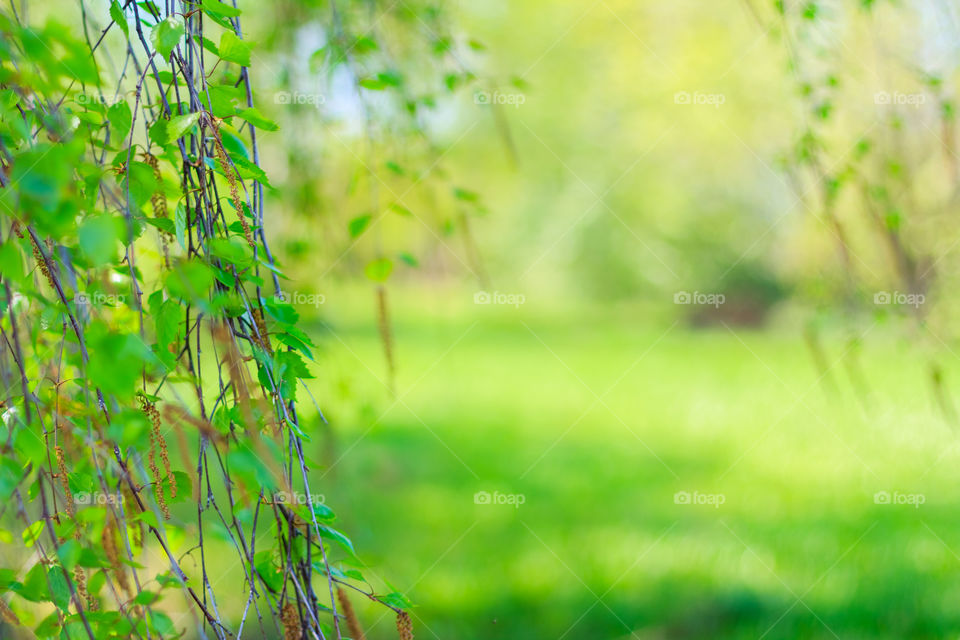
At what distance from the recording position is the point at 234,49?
3.09ft

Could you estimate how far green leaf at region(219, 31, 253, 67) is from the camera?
935 millimetres

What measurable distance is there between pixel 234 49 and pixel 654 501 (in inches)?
123

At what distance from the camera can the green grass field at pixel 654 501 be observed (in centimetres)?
251

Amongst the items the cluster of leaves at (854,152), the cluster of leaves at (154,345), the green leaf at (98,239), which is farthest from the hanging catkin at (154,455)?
the cluster of leaves at (854,152)

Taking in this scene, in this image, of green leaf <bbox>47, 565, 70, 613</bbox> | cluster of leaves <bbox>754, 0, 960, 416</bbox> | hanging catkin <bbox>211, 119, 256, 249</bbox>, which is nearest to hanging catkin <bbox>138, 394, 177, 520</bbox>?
Result: green leaf <bbox>47, 565, 70, 613</bbox>

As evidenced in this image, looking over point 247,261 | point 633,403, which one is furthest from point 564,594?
point 633,403

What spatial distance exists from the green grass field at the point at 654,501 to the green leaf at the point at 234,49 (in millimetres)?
719

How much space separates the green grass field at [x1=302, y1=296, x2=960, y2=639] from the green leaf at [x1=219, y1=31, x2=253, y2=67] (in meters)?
0.72

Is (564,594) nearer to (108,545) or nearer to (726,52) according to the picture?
(108,545)

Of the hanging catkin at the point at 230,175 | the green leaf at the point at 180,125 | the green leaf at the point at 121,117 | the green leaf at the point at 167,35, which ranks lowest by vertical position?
the hanging catkin at the point at 230,175

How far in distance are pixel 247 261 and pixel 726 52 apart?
390 inches

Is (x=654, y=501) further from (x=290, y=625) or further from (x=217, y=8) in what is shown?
(x=217, y=8)

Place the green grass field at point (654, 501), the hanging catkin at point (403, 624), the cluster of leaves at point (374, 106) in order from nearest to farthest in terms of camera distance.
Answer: the hanging catkin at point (403, 624) < the cluster of leaves at point (374, 106) < the green grass field at point (654, 501)

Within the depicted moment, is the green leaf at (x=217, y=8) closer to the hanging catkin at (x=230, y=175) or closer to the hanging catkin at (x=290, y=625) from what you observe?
the hanging catkin at (x=230, y=175)
